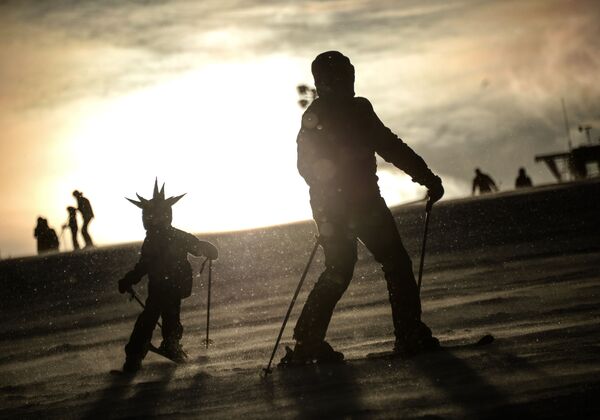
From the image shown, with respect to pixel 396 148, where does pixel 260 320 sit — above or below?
below

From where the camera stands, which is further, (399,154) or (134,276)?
(134,276)

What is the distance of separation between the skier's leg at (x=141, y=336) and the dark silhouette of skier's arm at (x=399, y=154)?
2.85 metres

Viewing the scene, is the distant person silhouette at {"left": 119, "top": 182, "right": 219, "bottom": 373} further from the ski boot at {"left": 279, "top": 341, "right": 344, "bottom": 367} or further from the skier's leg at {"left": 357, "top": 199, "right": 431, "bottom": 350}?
the skier's leg at {"left": 357, "top": 199, "right": 431, "bottom": 350}

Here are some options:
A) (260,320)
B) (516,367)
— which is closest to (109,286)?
(260,320)

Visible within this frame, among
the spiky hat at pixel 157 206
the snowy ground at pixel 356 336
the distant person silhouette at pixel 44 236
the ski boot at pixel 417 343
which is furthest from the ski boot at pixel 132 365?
the distant person silhouette at pixel 44 236

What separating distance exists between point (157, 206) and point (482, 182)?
33140 millimetres

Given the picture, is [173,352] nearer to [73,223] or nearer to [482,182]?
[73,223]

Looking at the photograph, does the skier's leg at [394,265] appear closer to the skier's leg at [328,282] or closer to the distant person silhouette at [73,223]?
the skier's leg at [328,282]

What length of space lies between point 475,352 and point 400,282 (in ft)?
2.69

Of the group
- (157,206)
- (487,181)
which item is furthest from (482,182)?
(157,206)

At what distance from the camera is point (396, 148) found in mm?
8594

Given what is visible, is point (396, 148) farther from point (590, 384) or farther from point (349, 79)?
point (590, 384)

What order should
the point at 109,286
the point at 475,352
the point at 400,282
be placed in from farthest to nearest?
the point at 109,286 < the point at 400,282 < the point at 475,352

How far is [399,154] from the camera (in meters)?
8.59
